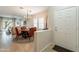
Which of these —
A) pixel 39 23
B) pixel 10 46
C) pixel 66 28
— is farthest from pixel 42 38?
pixel 10 46

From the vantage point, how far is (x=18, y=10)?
1.74m

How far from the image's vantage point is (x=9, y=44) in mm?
1784

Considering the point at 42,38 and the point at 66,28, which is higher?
the point at 66,28

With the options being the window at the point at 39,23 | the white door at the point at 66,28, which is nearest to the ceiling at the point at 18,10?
the window at the point at 39,23

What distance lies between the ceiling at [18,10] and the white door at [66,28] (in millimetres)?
348

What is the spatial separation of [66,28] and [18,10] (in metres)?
0.98

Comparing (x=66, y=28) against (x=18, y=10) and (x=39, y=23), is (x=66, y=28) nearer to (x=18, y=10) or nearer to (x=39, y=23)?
(x=39, y=23)

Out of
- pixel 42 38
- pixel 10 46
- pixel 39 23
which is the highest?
pixel 39 23

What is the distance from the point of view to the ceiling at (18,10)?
5.47 ft
